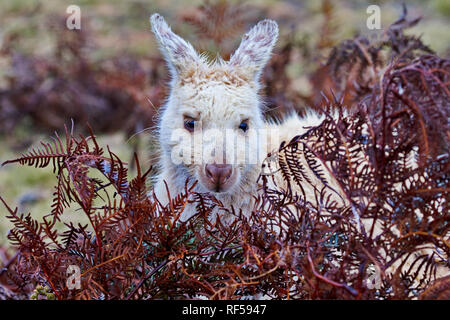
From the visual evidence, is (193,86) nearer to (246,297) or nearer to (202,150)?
(202,150)

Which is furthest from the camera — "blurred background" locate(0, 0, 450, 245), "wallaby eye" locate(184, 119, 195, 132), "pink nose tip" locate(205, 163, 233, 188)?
"blurred background" locate(0, 0, 450, 245)

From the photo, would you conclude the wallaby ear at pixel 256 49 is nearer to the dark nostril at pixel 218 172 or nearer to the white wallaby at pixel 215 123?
the white wallaby at pixel 215 123

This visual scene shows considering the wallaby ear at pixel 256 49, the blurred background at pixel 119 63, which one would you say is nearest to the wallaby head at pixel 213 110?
the wallaby ear at pixel 256 49

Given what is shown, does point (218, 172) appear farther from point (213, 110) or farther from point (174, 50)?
point (174, 50)

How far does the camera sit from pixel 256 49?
3.79 m

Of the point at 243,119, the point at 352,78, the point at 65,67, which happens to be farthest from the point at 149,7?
the point at 243,119

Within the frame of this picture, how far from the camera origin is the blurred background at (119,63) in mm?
6293

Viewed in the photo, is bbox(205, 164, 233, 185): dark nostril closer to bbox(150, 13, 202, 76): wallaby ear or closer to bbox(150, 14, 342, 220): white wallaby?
bbox(150, 14, 342, 220): white wallaby

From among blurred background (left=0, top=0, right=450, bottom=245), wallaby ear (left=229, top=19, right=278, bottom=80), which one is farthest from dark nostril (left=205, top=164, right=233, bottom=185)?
blurred background (left=0, top=0, right=450, bottom=245)

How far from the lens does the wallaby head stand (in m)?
3.22
